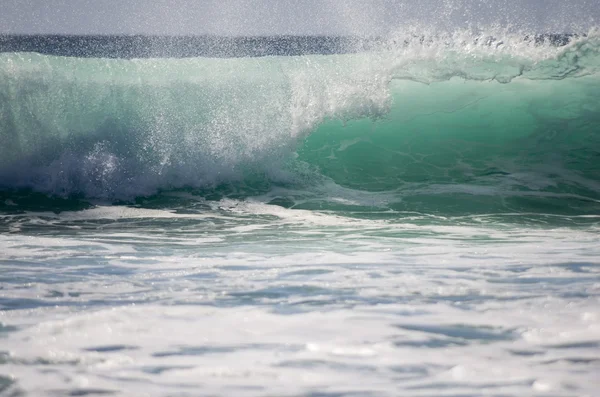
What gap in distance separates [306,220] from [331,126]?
225 cm

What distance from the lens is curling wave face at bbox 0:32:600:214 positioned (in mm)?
7387

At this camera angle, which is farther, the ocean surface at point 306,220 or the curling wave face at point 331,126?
the curling wave face at point 331,126

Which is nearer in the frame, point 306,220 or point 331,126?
point 306,220

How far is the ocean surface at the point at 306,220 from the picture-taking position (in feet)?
7.52

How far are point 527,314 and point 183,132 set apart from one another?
19.1ft

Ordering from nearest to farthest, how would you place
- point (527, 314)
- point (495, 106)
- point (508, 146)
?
point (527, 314), point (508, 146), point (495, 106)

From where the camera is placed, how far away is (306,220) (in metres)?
6.23

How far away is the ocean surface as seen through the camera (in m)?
2.29

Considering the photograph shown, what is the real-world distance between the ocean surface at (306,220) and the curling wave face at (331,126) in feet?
0.09

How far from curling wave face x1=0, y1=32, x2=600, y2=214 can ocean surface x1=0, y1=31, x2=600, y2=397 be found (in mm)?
28

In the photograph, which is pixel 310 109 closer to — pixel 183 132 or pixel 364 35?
pixel 183 132

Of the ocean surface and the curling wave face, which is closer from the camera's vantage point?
the ocean surface

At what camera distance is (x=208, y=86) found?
893cm

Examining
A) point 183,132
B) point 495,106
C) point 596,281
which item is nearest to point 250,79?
point 183,132
